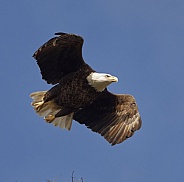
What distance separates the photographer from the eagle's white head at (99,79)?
13078 mm

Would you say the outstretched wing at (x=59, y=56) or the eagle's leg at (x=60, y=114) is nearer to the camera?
the outstretched wing at (x=59, y=56)

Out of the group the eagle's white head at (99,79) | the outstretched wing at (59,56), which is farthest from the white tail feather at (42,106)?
the eagle's white head at (99,79)

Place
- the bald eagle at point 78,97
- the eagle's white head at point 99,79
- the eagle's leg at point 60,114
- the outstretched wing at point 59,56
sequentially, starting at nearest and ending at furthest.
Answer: the outstretched wing at point 59,56, the bald eagle at point 78,97, the eagle's white head at point 99,79, the eagle's leg at point 60,114

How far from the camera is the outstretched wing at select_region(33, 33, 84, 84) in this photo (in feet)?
41.6

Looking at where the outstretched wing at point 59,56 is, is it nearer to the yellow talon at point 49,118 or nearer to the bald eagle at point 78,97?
the bald eagle at point 78,97

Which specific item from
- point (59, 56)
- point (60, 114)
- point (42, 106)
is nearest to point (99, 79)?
point (59, 56)

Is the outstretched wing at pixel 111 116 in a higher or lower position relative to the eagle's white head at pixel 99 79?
lower

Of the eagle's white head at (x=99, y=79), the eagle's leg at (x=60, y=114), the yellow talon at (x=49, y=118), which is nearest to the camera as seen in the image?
the eagle's white head at (x=99, y=79)

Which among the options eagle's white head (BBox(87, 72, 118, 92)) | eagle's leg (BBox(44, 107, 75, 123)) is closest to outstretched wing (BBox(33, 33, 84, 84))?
eagle's white head (BBox(87, 72, 118, 92))

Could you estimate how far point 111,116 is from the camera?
45.6 ft

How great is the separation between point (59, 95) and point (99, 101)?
35.3 inches

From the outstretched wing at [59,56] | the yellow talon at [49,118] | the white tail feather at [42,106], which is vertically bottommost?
the yellow talon at [49,118]

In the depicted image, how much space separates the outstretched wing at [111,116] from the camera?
13612 millimetres

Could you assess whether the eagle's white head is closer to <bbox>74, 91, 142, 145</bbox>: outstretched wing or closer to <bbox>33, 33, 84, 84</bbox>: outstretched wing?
→ <bbox>33, 33, 84, 84</bbox>: outstretched wing
